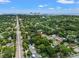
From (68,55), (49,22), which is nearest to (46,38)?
(49,22)

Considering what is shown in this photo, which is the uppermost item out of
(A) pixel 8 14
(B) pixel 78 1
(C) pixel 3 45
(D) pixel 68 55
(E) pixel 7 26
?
(B) pixel 78 1

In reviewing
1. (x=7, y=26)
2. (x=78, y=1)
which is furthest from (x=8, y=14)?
(x=78, y=1)

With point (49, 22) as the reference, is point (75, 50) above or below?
below

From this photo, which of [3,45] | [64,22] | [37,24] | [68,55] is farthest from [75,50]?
[3,45]

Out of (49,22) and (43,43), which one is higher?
(49,22)

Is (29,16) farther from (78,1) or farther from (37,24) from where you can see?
(78,1)

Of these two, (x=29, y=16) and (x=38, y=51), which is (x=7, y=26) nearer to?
(x=29, y=16)

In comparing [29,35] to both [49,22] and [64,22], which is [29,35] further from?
[64,22]

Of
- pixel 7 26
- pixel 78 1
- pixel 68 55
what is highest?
pixel 78 1
